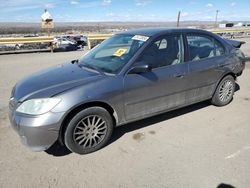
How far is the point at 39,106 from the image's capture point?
3.18 m

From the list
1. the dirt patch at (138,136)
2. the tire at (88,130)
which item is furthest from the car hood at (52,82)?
the dirt patch at (138,136)

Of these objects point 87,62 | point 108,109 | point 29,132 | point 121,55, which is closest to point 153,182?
point 108,109

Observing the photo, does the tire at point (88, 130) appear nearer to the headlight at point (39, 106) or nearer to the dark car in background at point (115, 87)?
the dark car in background at point (115, 87)

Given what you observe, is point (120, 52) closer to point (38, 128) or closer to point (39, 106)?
point (39, 106)

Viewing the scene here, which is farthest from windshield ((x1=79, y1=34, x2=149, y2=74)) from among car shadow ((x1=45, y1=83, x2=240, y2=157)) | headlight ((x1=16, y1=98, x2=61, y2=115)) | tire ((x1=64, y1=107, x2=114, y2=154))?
car shadow ((x1=45, y1=83, x2=240, y2=157))

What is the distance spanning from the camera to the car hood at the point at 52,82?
10.8ft

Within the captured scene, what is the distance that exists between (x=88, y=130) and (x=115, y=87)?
742 millimetres

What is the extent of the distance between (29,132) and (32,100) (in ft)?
1.38

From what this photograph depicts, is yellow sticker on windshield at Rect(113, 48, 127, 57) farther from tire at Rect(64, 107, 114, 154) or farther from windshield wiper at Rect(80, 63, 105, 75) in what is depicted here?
tire at Rect(64, 107, 114, 154)

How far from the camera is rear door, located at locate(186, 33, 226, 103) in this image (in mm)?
4441

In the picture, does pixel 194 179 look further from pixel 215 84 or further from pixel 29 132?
pixel 215 84

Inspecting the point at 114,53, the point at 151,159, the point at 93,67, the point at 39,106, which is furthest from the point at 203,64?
the point at 39,106

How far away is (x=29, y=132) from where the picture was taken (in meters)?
3.15

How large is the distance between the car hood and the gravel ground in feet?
2.98
